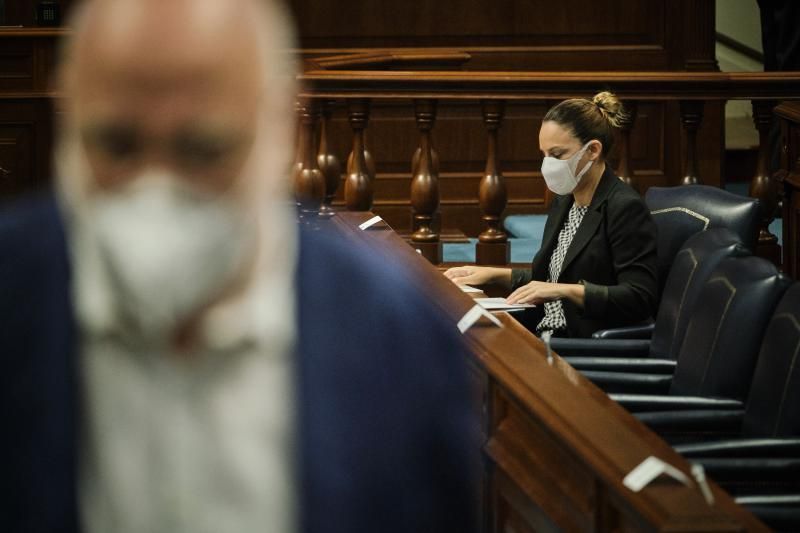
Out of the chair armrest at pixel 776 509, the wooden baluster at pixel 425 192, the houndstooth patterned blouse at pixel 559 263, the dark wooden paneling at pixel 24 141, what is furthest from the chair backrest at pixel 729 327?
the dark wooden paneling at pixel 24 141

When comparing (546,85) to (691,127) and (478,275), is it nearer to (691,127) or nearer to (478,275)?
(691,127)

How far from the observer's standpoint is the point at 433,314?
44.1 inches

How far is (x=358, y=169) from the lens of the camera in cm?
579

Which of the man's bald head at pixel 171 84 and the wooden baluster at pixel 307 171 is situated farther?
the wooden baluster at pixel 307 171

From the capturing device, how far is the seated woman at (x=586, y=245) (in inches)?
171

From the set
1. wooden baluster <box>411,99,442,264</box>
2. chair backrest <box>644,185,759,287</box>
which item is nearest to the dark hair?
chair backrest <box>644,185,759,287</box>

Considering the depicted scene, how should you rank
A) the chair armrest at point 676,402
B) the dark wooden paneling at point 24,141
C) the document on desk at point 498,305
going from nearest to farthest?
the chair armrest at point 676,402, the document on desk at point 498,305, the dark wooden paneling at point 24,141

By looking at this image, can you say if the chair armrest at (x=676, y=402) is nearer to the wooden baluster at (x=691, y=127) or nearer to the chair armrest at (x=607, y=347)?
the chair armrest at (x=607, y=347)

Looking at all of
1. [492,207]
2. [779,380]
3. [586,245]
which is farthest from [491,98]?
[779,380]

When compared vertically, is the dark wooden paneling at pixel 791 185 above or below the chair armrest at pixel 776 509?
above

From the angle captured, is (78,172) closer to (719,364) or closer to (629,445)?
(629,445)

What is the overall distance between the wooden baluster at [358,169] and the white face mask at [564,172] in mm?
1360

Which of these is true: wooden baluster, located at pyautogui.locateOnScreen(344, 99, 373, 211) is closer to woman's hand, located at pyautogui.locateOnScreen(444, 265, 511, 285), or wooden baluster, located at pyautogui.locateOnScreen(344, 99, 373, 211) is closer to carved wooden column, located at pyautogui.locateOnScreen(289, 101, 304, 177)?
carved wooden column, located at pyautogui.locateOnScreen(289, 101, 304, 177)

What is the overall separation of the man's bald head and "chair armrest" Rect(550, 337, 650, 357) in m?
3.22
